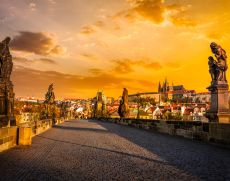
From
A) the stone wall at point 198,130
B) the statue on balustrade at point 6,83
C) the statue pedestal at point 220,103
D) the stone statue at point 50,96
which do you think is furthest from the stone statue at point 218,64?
the stone statue at point 50,96

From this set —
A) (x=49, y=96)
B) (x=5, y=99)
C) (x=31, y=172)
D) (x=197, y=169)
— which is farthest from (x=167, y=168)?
(x=49, y=96)

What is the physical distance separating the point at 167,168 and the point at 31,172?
131 inches

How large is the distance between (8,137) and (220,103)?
9.95 metres

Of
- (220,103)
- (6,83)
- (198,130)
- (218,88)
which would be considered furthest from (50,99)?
(220,103)

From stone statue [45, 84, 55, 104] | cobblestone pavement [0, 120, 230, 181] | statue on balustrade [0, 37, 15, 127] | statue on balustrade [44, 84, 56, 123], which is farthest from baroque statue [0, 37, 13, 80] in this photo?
stone statue [45, 84, 55, 104]

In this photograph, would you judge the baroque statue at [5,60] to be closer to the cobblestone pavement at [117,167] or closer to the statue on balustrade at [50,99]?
the cobblestone pavement at [117,167]

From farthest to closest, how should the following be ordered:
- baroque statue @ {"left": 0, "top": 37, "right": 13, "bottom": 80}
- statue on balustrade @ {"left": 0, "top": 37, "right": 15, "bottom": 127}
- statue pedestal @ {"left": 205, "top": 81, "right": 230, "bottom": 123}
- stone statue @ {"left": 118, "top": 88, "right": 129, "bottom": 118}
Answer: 1. stone statue @ {"left": 118, "top": 88, "right": 129, "bottom": 118}
2. statue pedestal @ {"left": 205, "top": 81, "right": 230, "bottom": 123}
3. baroque statue @ {"left": 0, "top": 37, "right": 13, "bottom": 80}
4. statue on balustrade @ {"left": 0, "top": 37, "right": 15, "bottom": 127}

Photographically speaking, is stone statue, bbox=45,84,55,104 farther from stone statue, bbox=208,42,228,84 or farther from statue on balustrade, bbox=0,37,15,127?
stone statue, bbox=208,42,228,84

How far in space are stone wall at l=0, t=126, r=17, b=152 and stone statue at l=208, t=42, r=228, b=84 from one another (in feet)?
32.8

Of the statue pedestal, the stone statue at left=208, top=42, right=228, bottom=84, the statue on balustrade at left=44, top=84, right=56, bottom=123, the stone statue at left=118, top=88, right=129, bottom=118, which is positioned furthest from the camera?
the stone statue at left=118, top=88, right=129, bottom=118

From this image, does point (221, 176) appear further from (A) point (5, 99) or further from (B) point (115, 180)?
(A) point (5, 99)

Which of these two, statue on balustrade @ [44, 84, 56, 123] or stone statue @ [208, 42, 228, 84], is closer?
stone statue @ [208, 42, 228, 84]

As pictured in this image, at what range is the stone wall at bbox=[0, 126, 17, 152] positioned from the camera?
33.0ft

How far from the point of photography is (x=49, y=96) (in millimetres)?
35500
